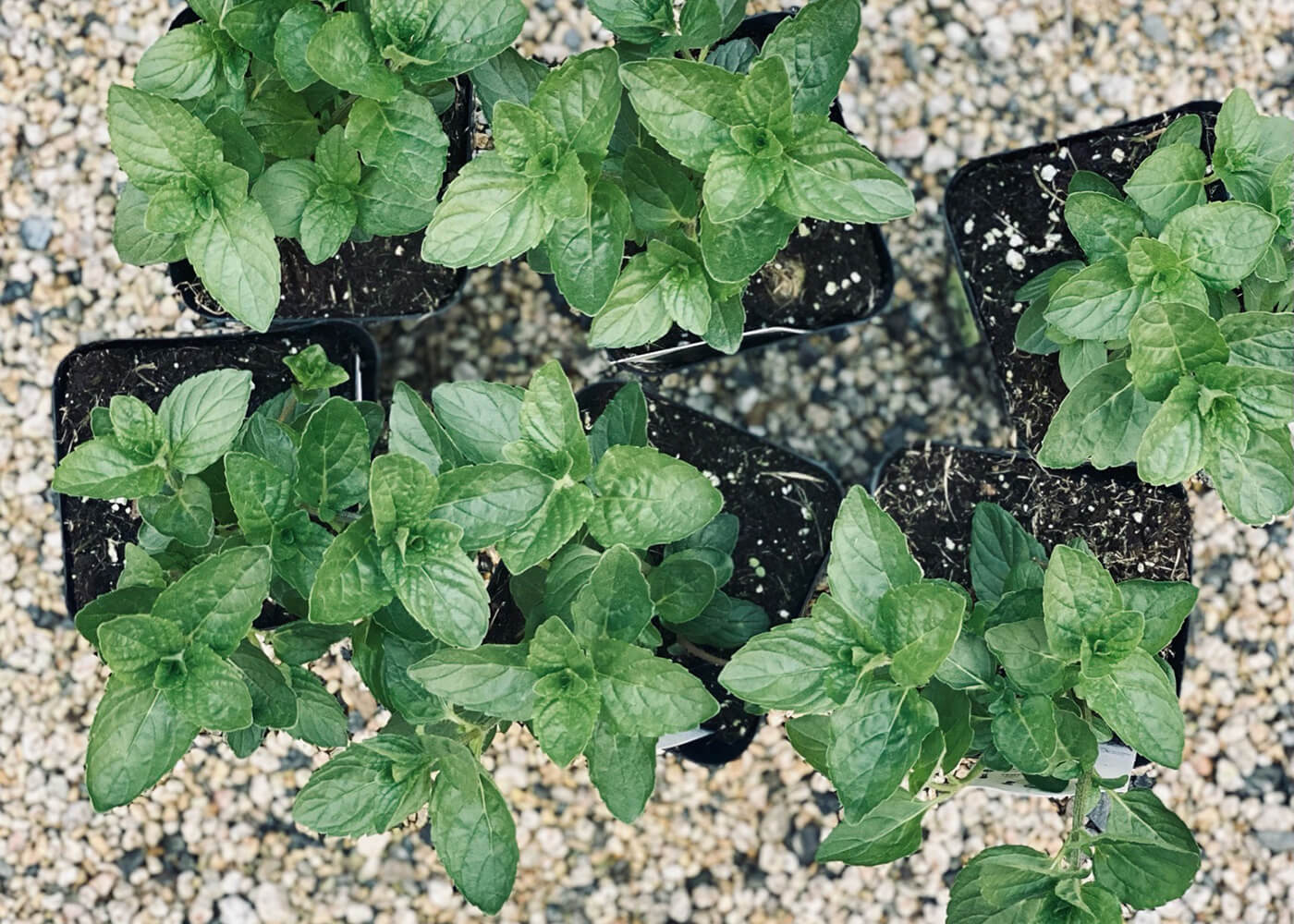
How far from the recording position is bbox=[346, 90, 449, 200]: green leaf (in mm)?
1336

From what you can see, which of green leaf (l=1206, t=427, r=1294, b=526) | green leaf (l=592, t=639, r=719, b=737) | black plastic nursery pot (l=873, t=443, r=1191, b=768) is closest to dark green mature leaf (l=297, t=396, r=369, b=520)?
green leaf (l=592, t=639, r=719, b=737)

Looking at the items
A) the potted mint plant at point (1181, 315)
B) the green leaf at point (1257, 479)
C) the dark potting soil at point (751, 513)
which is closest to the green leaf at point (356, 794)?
the dark potting soil at point (751, 513)

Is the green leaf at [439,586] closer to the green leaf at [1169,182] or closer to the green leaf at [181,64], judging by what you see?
the green leaf at [181,64]

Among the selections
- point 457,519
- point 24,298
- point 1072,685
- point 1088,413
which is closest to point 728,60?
point 1088,413

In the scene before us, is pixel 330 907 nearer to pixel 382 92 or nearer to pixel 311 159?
pixel 311 159

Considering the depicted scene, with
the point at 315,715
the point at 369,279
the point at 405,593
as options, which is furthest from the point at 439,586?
the point at 369,279

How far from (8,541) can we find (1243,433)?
1900 millimetres

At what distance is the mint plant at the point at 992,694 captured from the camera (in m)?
1.18

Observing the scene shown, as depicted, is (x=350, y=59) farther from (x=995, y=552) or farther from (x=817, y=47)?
(x=995, y=552)

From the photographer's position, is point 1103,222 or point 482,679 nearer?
point 482,679

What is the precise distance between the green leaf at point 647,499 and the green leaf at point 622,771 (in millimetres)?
216

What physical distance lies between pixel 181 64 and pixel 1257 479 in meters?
1.25

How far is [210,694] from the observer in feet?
3.86

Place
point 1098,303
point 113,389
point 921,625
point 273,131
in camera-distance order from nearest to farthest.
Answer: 1. point 921,625
2. point 1098,303
3. point 273,131
4. point 113,389
